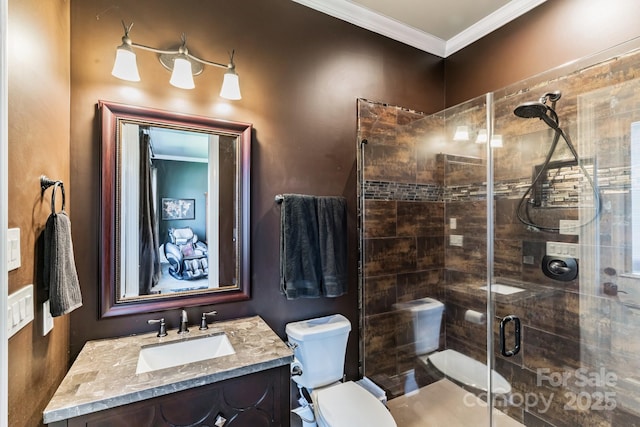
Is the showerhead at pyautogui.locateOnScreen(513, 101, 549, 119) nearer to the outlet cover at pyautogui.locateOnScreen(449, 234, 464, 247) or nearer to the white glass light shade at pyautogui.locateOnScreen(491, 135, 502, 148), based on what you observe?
the white glass light shade at pyautogui.locateOnScreen(491, 135, 502, 148)

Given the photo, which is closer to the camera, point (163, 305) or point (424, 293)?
point (163, 305)

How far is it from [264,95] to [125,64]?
0.72 metres

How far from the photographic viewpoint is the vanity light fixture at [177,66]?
1365mm

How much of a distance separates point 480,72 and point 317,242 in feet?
6.08

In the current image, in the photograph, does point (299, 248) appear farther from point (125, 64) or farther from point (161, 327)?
point (125, 64)

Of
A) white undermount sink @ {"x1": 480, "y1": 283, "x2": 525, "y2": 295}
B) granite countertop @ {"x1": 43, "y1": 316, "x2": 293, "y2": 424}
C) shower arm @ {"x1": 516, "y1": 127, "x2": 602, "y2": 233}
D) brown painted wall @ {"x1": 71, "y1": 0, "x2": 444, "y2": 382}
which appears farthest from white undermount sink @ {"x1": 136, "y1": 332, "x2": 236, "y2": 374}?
shower arm @ {"x1": 516, "y1": 127, "x2": 602, "y2": 233}

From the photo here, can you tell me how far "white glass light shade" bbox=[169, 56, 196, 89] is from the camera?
1.48 meters

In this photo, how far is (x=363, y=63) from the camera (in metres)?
2.18

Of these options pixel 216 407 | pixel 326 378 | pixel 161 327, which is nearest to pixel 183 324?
pixel 161 327

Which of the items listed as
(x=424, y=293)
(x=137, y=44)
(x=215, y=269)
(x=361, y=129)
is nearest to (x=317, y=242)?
(x=215, y=269)

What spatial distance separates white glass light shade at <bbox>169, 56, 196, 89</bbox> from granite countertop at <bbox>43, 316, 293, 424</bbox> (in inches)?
49.5

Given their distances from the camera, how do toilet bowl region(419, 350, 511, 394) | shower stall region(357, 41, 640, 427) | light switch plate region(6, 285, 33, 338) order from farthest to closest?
1. toilet bowl region(419, 350, 511, 394)
2. shower stall region(357, 41, 640, 427)
3. light switch plate region(6, 285, 33, 338)

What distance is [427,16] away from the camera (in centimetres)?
217

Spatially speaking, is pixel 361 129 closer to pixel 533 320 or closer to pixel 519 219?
pixel 519 219
